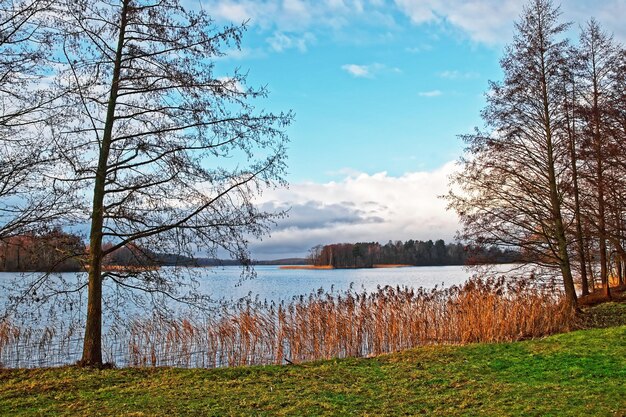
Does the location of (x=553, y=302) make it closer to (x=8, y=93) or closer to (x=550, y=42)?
(x=550, y=42)

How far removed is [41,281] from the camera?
8.43m

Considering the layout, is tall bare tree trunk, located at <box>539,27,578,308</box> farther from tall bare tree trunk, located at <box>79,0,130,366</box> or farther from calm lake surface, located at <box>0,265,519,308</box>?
tall bare tree trunk, located at <box>79,0,130,366</box>

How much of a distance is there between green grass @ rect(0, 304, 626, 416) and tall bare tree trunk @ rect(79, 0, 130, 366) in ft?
1.92

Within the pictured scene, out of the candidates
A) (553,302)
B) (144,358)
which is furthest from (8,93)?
(553,302)

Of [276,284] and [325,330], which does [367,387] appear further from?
[276,284]

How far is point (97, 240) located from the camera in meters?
8.82

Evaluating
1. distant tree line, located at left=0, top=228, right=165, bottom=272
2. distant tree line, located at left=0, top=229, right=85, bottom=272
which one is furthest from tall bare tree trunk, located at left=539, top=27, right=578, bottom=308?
distant tree line, located at left=0, top=229, right=85, bottom=272

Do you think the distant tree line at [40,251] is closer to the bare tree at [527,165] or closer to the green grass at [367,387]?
the green grass at [367,387]

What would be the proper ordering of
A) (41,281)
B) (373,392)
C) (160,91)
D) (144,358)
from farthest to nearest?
(144,358) → (160,91) → (41,281) → (373,392)

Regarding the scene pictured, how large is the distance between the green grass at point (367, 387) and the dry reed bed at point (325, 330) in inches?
109

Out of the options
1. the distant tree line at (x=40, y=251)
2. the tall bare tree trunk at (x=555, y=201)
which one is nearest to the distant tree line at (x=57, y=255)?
the distant tree line at (x=40, y=251)

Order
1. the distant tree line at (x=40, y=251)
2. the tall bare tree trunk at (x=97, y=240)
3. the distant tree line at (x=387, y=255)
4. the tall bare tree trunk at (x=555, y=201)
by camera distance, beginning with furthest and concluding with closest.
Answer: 1. the distant tree line at (x=387, y=255)
2. the tall bare tree trunk at (x=555, y=201)
3. the tall bare tree trunk at (x=97, y=240)
4. the distant tree line at (x=40, y=251)

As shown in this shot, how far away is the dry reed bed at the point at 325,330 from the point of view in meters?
11.9

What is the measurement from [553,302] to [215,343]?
9514mm
